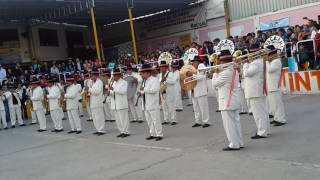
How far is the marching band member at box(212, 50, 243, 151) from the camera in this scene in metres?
8.12

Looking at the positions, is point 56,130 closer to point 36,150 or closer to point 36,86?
point 36,86

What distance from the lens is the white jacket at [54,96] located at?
46.7ft

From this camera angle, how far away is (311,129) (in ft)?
29.4

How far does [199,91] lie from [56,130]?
5588mm

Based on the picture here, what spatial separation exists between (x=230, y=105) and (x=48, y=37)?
74.1 ft

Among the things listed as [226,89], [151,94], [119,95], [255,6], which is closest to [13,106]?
[119,95]

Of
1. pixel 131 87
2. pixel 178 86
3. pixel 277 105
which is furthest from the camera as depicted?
pixel 178 86

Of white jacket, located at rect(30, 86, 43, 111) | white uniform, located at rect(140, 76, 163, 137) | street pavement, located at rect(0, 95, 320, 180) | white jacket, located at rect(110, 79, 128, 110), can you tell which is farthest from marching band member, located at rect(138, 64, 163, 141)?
white jacket, located at rect(30, 86, 43, 111)

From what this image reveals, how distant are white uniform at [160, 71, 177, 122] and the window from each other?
56.3ft

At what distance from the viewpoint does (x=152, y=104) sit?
10.5m

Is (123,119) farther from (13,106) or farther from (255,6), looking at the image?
(255,6)

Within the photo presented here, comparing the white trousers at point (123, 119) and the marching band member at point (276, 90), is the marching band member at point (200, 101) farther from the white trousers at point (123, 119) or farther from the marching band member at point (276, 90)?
the marching band member at point (276, 90)

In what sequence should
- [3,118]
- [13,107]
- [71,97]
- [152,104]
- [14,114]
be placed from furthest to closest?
[14,114] → [13,107] → [3,118] → [71,97] → [152,104]

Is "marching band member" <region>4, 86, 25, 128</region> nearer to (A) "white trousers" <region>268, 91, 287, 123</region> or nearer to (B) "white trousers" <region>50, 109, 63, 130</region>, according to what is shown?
(B) "white trousers" <region>50, 109, 63, 130</region>
